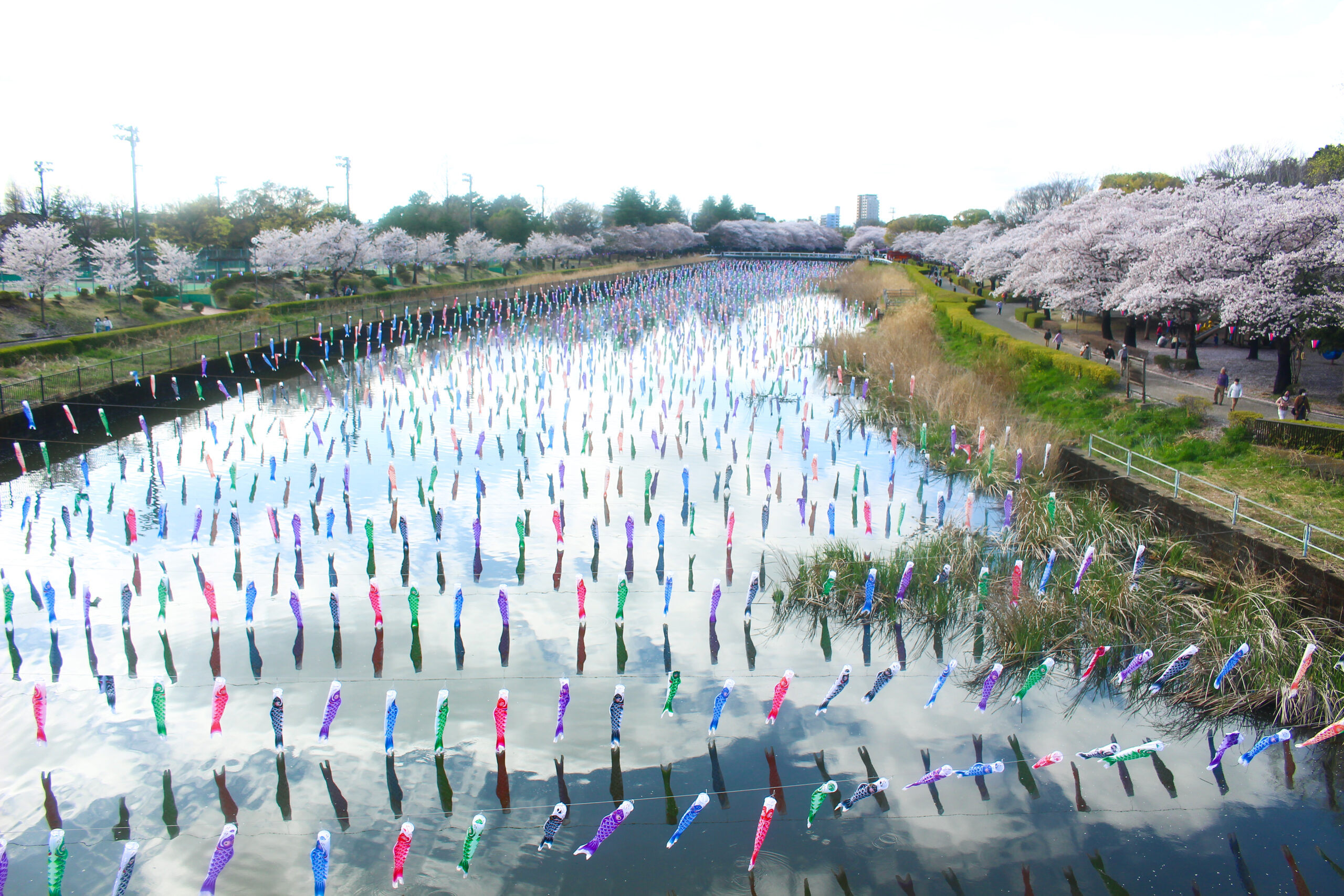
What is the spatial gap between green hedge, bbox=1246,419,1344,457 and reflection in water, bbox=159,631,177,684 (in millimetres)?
20686

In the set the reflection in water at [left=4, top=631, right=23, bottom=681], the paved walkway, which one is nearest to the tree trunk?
the paved walkway

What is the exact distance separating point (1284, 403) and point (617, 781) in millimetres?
20079

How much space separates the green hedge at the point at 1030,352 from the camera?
82.8 ft

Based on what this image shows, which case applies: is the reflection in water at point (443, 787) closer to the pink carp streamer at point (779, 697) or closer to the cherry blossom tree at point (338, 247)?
the pink carp streamer at point (779, 697)

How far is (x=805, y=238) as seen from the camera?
541 feet

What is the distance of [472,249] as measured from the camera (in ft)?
260

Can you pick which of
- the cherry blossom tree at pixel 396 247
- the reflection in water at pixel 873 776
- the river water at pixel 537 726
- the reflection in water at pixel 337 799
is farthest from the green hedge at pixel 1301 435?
the cherry blossom tree at pixel 396 247

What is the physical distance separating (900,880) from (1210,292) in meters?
21.1

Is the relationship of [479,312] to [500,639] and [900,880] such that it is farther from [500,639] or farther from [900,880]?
[900,880]

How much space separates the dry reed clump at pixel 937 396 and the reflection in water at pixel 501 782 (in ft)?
43.2

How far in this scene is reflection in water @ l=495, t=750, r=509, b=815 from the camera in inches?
363

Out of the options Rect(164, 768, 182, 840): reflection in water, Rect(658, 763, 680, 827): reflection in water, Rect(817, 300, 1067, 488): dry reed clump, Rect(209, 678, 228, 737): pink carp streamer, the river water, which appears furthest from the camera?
Rect(817, 300, 1067, 488): dry reed clump

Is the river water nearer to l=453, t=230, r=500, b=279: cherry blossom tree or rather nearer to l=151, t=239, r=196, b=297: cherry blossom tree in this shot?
l=151, t=239, r=196, b=297: cherry blossom tree

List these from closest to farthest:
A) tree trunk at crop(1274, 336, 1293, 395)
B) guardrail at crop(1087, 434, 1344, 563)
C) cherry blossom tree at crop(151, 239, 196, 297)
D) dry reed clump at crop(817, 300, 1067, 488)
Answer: guardrail at crop(1087, 434, 1344, 563) → dry reed clump at crop(817, 300, 1067, 488) → tree trunk at crop(1274, 336, 1293, 395) → cherry blossom tree at crop(151, 239, 196, 297)
